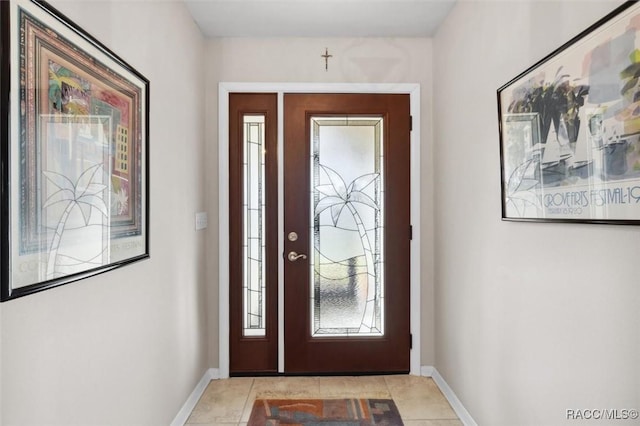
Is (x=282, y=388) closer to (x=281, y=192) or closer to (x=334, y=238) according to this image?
(x=334, y=238)

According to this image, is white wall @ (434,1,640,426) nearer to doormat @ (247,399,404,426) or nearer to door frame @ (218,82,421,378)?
door frame @ (218,82,421,378)

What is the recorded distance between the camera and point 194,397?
7.72 feet

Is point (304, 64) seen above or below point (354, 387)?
above

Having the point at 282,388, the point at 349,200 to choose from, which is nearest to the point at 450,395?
the point at 282,388

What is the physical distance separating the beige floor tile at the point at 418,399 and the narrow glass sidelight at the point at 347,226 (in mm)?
396

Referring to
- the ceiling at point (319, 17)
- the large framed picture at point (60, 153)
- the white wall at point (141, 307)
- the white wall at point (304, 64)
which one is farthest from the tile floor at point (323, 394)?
the ceiling at point (319, 17)

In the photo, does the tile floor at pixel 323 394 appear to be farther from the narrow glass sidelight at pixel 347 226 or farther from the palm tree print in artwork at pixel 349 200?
the palm tree print in artwork at pixel 349 200

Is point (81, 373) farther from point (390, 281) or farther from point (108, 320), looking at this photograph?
point (390, 281)

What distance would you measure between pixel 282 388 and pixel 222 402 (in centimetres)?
41

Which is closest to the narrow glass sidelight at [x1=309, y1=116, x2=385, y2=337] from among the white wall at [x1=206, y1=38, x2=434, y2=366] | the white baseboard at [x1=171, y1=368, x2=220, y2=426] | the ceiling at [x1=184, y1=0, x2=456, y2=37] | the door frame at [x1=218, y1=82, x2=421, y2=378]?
the door frame at [x1=218, y1=82, x2=421, y2=378]

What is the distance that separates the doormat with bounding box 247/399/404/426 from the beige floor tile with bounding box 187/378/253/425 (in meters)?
0.12

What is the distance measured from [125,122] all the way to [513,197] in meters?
1.66

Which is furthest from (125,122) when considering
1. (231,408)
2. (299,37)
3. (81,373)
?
(231,408)

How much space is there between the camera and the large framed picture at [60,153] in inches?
37.2
